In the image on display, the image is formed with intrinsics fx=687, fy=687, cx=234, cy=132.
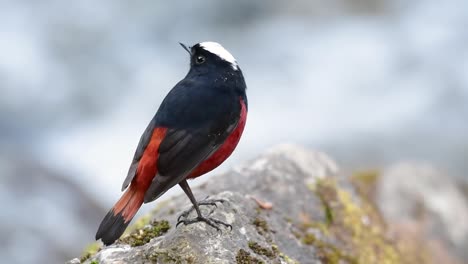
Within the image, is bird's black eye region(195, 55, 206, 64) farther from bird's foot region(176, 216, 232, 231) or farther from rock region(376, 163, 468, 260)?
rock region(376, 163, 468, 260)

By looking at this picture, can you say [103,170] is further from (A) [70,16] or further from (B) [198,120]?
(B) [198,120]

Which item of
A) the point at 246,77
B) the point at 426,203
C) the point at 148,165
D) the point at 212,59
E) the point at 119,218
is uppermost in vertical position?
the point at 246,77

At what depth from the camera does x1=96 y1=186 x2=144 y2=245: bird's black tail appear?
3938 millimetres

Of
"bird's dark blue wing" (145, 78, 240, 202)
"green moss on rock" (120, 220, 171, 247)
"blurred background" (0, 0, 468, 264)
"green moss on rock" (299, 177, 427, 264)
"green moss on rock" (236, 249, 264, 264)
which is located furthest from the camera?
"blurred background" (0, 0, 468, 264)

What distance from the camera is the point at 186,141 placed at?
4258mm

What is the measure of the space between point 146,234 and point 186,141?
785 mm

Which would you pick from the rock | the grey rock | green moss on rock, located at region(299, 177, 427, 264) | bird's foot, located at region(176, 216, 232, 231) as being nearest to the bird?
bird's foot, located at region(176, 216, 232, 231)

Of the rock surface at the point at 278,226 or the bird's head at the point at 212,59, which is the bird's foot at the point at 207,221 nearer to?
the rock surface at the point at 278,226

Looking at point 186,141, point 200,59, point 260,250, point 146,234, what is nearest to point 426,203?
point 260,250

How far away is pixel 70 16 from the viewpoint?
19.2m

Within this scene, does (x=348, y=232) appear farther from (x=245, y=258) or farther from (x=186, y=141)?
(x=186, y=141)

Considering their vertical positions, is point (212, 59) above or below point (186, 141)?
above

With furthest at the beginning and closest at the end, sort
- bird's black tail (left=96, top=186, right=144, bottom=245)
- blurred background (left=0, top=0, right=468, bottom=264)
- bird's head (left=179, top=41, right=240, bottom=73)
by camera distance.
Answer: blurred background (left=0, top=0, right=468, bottom=264) → bird's head (left=179, top=41, right=240, bottom=73) → bird's black tail (left=96, top=186, right=144, bottom=245)

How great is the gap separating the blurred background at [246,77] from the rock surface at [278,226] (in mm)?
7286
